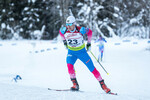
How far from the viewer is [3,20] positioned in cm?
2888

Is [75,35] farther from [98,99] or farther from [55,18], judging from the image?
[55,18]

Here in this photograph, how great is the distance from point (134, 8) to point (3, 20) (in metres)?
21.5

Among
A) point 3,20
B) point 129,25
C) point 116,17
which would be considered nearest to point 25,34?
point 3,20

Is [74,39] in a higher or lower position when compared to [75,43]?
higher

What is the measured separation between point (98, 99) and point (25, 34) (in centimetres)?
2813

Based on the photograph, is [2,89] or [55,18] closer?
[2,89]

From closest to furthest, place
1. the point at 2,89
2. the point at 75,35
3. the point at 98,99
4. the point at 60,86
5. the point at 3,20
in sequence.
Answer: the point at 98,99
the point at 2,89
the point at 75,35
the point at 60,86
the point at 3,20

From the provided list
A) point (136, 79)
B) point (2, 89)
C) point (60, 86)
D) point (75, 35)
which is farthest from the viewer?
point (136, 79)

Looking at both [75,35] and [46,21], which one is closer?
[75,35]

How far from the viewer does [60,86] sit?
6.99m

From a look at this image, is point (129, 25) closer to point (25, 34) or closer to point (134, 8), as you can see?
point (134, 8)

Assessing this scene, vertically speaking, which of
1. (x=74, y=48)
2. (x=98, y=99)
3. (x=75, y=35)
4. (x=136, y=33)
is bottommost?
(x=136, y=33)

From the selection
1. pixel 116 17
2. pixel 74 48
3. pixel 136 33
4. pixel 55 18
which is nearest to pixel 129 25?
pixel 136 33

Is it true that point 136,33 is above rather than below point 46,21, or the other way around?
below
